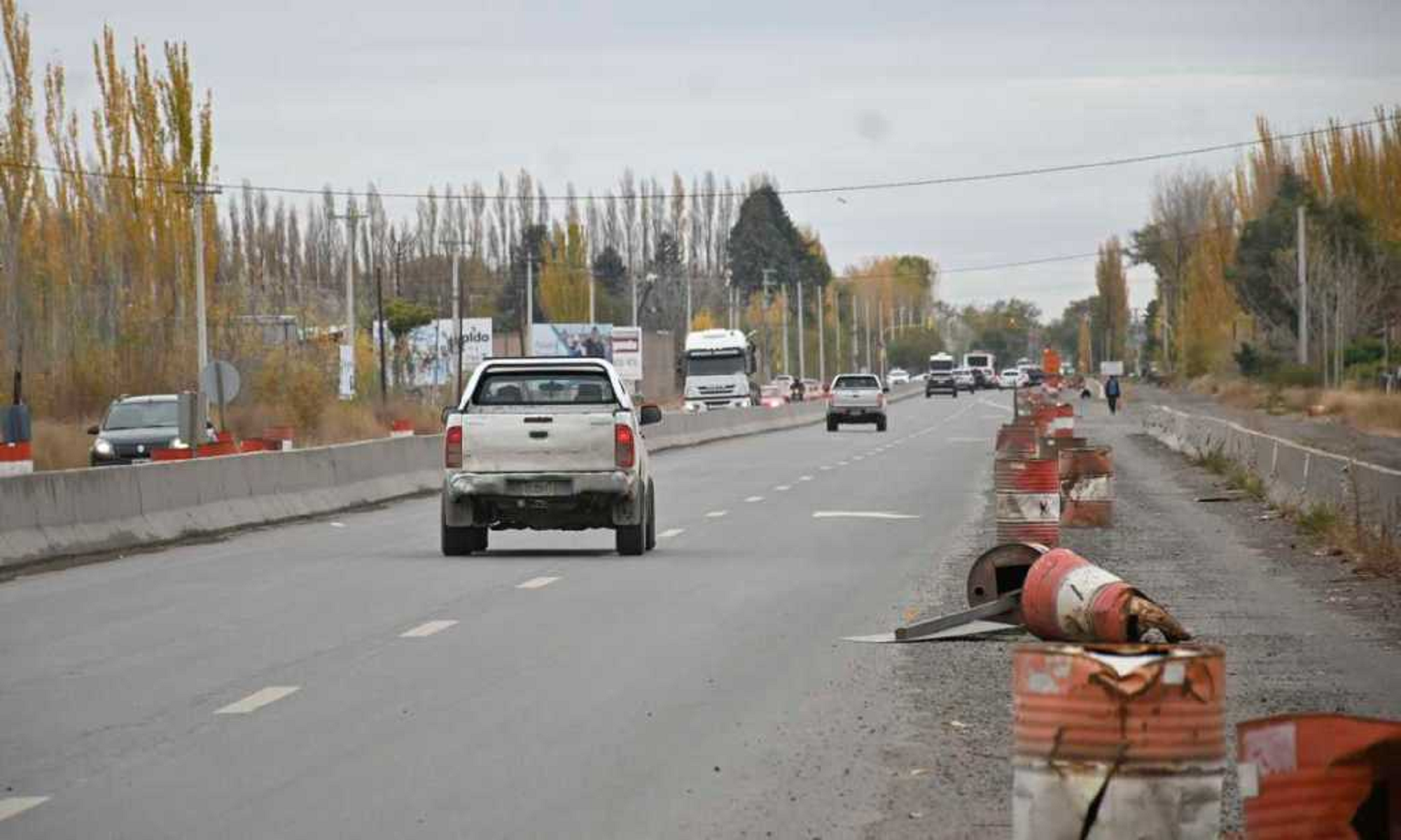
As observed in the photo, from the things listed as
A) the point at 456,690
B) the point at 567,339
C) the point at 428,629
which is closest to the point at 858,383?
the point at 567,339

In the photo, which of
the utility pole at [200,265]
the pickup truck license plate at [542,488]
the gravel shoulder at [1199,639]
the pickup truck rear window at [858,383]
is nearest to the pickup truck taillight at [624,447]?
the pickup truck license plate at [542,488]

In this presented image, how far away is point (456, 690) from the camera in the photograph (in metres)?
12.0

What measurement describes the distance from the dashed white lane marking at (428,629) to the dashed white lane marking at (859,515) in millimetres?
12576

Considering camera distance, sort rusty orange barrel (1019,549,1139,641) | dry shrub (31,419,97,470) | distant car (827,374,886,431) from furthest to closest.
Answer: distant car (827,374,886,431) → dry shrub (31,419,97,470) → rusty orange barrel (1019,549,1139,641)

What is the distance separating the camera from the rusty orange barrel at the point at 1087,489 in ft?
84.5

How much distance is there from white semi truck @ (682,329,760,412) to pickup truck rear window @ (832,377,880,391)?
18.3 m

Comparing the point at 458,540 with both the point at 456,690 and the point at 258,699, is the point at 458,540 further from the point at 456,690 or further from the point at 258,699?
the point at 258,699

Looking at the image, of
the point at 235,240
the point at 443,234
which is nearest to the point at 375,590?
the point at 235,240

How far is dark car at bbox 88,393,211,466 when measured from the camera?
133ft

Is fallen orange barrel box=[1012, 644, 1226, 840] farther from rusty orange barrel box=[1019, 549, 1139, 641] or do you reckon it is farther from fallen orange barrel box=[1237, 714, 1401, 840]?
rusty orange barrel box=[1019, 549, 1139, 641]

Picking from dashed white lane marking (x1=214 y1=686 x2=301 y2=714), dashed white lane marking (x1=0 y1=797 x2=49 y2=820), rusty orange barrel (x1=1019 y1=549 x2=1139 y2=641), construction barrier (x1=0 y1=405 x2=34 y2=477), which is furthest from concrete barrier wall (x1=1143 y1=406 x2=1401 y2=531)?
construction barrier (x1=0 y1=405 x2=34 y2=477)

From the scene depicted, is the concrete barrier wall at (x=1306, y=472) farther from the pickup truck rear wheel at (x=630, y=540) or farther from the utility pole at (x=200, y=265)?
the utility pole at (x=200, y=265)

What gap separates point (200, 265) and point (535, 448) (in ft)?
148

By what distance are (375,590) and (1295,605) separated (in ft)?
21.5
